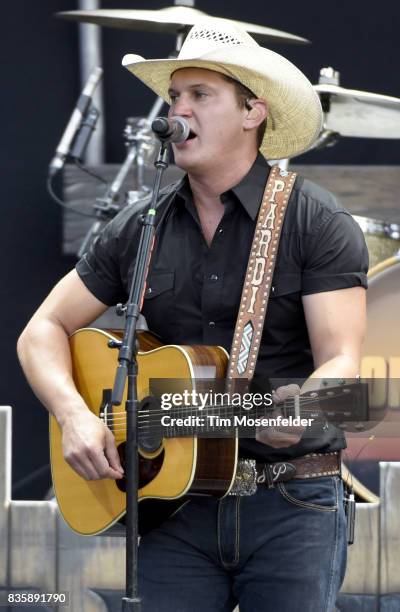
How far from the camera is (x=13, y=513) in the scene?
15.2ft

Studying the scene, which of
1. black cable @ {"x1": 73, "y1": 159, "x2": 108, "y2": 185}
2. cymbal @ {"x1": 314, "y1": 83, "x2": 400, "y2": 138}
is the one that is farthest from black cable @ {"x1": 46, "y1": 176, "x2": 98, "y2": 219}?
cymbal @ {"x1": 314, "y1": 83, "x2": 400, "y2": 138}

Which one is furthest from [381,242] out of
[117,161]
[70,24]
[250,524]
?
[250,524]

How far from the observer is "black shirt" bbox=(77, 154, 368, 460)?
3.25 m

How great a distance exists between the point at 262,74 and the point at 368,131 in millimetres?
2369

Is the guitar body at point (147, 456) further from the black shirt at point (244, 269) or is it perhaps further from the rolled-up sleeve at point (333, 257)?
the rolled-up sleeve at point (333, 257)

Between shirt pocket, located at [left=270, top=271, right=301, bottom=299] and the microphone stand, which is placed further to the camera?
shirt pocket, located at [left=270, top=271, right=301, bottom=299]

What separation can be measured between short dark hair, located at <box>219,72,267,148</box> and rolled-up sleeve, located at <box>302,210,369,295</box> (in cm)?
38

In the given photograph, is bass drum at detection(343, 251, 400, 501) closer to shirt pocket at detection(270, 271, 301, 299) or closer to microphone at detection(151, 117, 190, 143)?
shirt pocket at detection(270, 271, 301, 299)

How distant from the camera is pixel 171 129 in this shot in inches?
124

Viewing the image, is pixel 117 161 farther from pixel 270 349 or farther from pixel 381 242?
pixel 270 349

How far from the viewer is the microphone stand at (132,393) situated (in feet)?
9.64

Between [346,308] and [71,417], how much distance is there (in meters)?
0.78

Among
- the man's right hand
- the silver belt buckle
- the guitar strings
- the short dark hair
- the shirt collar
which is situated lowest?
the silver belt buckle

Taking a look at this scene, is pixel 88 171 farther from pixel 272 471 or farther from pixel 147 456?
pixel 272 471
